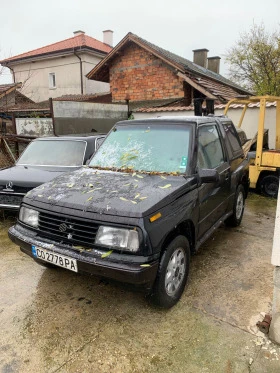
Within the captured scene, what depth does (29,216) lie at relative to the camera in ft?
9.86

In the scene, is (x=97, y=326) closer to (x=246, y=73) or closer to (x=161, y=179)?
(x=161, y=179)

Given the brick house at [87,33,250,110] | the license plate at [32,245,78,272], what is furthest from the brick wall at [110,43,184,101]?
the license plate at [32,245,78,272]

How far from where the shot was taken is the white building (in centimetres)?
2048

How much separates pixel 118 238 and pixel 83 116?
7.64 meters

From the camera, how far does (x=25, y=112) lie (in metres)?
10.8

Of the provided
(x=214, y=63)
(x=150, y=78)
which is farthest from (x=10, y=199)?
(x=214, y=63)

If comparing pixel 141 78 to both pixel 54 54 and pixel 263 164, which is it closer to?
pixel 263 164

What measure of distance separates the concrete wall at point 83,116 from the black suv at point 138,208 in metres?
5.01

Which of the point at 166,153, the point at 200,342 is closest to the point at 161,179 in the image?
the point at 166,153

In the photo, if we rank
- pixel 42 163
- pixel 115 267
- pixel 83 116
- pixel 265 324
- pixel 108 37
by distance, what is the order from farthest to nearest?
pixel 108 37
pixel 83 116
pixel 42 163
pixel 265 324
pixel 115 267

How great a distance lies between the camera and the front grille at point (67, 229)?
2562mm

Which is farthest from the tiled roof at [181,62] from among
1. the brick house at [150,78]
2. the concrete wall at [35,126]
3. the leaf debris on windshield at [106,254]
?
the leaf debris on windshield at [106,254]

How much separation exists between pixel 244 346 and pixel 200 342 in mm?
361

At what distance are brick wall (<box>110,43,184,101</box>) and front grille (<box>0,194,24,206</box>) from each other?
927cm
